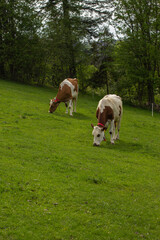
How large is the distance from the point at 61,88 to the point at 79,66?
65.3 ft

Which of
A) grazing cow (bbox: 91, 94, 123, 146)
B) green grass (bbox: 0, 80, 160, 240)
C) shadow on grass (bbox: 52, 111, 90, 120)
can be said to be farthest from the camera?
shadow on grass (bbox: 52, 111, 90, 120)

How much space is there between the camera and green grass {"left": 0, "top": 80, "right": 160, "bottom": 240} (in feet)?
22.5

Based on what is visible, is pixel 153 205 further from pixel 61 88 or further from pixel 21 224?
pixel 61 88

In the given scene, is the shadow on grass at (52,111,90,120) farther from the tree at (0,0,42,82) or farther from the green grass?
the tree at (0,0,42,82)

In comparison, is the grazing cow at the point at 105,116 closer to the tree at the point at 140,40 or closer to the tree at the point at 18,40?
the tree at the point at 140,40

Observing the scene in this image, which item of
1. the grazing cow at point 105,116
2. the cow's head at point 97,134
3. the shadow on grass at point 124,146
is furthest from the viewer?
the shadow on grass at point 124,146

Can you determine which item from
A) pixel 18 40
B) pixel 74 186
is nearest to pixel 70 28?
pixel 18 40

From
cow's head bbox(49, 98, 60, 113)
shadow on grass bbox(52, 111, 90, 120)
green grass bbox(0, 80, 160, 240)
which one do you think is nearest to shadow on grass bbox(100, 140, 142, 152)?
green grass bbox(0, 80, 160, 240)

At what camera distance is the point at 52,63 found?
4072 cm

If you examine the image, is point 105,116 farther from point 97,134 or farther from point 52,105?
point 52,105

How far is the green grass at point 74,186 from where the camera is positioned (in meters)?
6.86

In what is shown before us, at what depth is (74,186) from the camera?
9078 mm

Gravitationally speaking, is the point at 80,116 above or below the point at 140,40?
below

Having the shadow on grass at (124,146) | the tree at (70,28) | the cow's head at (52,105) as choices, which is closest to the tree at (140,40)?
the tree at (70,28)
